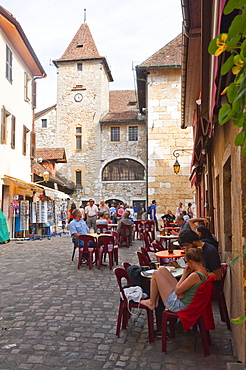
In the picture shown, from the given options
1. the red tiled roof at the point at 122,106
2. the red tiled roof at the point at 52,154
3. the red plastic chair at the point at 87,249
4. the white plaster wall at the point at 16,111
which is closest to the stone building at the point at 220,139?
the red plastic chair at the point at 87,249

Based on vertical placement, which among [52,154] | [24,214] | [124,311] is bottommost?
[124,311]

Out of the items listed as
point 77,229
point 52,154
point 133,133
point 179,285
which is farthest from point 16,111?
point 133,133

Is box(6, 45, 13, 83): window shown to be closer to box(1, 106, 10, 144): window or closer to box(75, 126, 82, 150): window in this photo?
box(1, 106, 10, 144): window

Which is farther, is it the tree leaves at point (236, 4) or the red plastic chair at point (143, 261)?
the red plastic chair at point (143, 261)

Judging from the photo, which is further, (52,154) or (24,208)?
(52,154)

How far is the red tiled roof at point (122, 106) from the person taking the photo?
33.9m

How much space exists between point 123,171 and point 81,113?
21.6 ft

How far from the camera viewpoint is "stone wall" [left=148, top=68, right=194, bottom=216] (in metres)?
21.9

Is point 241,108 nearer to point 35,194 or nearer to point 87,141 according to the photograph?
point 35,194

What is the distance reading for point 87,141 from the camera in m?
33.7

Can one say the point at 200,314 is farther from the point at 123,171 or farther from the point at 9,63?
the point at 123,171

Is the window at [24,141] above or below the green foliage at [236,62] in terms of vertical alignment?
above

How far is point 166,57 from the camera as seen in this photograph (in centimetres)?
2245

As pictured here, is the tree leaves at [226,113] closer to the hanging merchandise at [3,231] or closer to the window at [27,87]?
the hanging merchandise at [3,231]
